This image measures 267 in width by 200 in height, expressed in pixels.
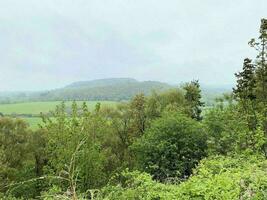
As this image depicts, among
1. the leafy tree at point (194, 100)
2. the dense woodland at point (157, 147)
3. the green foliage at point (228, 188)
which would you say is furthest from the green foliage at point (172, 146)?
the green foliage at point (228, 188)

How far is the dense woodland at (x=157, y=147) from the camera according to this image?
50.8 feet

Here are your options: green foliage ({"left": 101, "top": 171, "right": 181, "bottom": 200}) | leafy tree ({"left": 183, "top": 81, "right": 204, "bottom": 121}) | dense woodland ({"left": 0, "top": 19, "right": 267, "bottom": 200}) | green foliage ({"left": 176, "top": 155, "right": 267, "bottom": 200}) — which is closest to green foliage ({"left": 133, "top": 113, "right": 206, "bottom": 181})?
dense woodland ({"left": 0, "top": 19, "right": 267, "bottom": 200})

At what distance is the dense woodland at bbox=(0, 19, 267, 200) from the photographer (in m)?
15.5

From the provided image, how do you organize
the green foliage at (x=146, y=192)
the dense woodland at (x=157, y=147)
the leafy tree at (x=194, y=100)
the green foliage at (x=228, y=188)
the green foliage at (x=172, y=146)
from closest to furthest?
the green foliage at (x=228, y=188)
the green foliage at (x=146, y=192)
the dense woodland at (x=157, y=147)
the green foliage at (x=172, y=146)
the leafy tree at (x=194, y=100)

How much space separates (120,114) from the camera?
173 feet

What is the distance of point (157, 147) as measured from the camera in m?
36.5

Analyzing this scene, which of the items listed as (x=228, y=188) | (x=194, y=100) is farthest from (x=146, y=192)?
(x=194, y=100)

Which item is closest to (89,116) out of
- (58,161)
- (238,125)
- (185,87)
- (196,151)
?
(58,161)

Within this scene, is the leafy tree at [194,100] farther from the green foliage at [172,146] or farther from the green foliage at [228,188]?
the green foliage at [228,188]

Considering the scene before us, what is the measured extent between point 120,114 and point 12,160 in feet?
48.6

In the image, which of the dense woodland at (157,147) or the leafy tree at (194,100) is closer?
the dense woodland at (157,147)

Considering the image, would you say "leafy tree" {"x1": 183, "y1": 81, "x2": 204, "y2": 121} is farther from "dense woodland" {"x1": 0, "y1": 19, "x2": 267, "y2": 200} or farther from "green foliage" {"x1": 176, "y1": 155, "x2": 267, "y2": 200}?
"green foliage" {"x1": 176, "y1": 155, "x2": 267, "y2": 200}

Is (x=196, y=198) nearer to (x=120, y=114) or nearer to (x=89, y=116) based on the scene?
(x=89, y=116)

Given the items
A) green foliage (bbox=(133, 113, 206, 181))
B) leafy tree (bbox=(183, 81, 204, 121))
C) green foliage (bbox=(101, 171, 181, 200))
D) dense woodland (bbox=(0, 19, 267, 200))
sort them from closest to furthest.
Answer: green foliage (bbox=(101, 171, 181, 200)) → dense woodland (bbox=(0, 19, 267, 200)) → green foliage (bbox=(133, 113, 206, 181)) → leafy tree (bbox=(183, 81, 204, 121))
